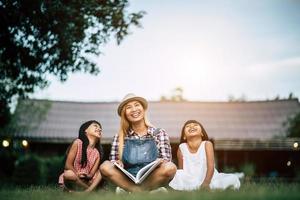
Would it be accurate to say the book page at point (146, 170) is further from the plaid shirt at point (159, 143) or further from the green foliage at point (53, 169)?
the green foliage at point (53, 169)

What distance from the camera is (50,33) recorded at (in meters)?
10.9

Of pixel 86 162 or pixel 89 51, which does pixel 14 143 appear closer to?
pixel 89 51

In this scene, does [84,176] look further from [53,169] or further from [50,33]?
[53,169]

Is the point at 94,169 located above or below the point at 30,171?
above

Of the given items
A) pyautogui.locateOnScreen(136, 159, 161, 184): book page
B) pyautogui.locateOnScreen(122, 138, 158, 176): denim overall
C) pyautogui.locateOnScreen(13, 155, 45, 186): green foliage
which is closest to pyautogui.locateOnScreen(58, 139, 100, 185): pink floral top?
pyautogui.locateOnScreen(122, 138, 158, 176): denim overall

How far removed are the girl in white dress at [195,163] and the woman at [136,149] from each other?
1100mm

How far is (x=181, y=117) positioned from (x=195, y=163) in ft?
65.7

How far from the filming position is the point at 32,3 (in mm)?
10195

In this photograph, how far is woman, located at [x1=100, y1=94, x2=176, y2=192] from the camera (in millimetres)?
5828

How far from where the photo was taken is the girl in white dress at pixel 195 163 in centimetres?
716

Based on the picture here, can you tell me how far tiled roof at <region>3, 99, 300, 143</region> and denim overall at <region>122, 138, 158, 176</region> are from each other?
674 inches

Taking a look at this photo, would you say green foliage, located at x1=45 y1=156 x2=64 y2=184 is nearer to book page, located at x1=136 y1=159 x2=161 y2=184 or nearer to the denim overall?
the denim overall

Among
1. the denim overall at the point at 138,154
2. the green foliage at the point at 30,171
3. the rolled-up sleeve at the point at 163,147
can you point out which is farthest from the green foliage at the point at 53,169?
the rolled-up sleeve at the point at 163,147

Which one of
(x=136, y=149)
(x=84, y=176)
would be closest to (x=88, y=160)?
(x=84, y=176)
